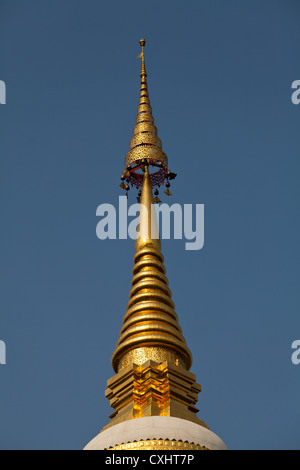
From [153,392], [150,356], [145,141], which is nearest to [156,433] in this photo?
[153,392]

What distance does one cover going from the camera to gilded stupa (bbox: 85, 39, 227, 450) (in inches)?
901

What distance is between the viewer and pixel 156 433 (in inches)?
893

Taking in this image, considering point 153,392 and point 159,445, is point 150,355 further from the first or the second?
point 159,445

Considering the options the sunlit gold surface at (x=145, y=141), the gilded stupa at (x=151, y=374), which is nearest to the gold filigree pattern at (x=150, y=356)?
the gilded stupa at (x=151, y=374)

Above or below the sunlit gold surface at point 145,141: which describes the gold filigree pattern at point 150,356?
below

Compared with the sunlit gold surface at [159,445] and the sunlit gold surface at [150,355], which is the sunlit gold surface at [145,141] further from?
the sunlit gold surface at [159,445]

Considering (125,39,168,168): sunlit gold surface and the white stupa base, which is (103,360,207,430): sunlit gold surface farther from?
(125,39,168,168): sunlit gold surface

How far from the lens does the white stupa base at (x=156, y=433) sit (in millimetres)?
22688

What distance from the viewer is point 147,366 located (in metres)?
25.2

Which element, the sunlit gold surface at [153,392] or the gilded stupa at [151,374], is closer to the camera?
the gilded stupa at [151,374]

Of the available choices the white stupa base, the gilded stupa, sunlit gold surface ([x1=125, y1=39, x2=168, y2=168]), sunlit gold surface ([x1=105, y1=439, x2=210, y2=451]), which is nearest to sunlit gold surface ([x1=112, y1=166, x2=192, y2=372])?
the gilded stupa

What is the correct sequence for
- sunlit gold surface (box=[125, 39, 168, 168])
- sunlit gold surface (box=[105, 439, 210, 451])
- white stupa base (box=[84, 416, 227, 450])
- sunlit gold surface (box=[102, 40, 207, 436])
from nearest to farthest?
1. sunlit gold surface (box=[105, 439, 210, 451])
2. white stupa base (box=[84, 416, 227, 450])
3. sunlit gold surface (box=[102, 40, 207, 436])
4. sunlit gold surface (box=[125, 39, 168, 168])
